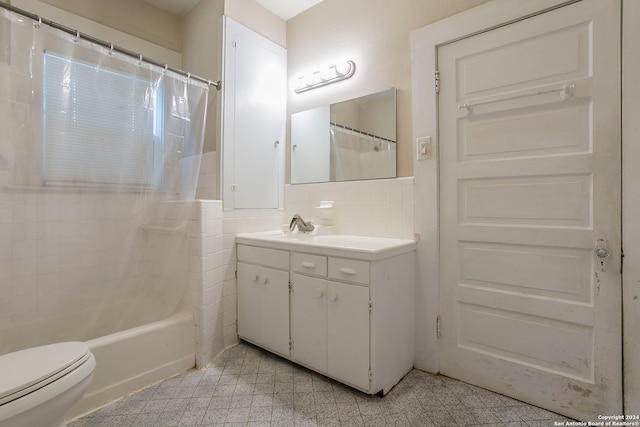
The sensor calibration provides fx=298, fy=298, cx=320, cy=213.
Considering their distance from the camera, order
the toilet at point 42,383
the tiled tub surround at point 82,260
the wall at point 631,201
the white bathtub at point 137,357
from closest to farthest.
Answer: the toilet at point 42,383 < the wall at point 631,201 < the tiled tub surround at point 82,260 < the white bathtub at point 137,357

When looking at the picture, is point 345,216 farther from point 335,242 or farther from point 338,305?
point 338,305

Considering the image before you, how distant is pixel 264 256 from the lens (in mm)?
1915

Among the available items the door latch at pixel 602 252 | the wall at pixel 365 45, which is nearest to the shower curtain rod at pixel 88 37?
the wall at pixel 365 45

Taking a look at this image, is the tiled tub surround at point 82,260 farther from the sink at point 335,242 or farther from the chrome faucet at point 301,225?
the chrome faucet at point 301,225

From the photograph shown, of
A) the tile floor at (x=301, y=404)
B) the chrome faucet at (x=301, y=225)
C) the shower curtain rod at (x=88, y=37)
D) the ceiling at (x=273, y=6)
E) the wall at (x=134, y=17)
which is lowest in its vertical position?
→ the tile floor at (x=301, y=404)

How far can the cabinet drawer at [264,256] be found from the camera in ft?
5.92

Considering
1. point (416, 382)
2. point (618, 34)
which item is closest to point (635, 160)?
point (618, 34)

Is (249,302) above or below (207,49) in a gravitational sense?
below

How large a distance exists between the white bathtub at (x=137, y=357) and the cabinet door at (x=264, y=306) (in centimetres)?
35

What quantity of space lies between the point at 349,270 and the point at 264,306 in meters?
0.72

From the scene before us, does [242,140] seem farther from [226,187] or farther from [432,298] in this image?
[432,298]

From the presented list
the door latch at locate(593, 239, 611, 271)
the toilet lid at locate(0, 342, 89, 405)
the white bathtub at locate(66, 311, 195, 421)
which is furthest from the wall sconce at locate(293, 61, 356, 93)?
the toilet lid at locate(0, 342, 89, 405)

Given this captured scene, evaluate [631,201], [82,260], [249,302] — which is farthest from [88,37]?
[631,201]

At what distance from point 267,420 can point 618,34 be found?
2299 millimetres
